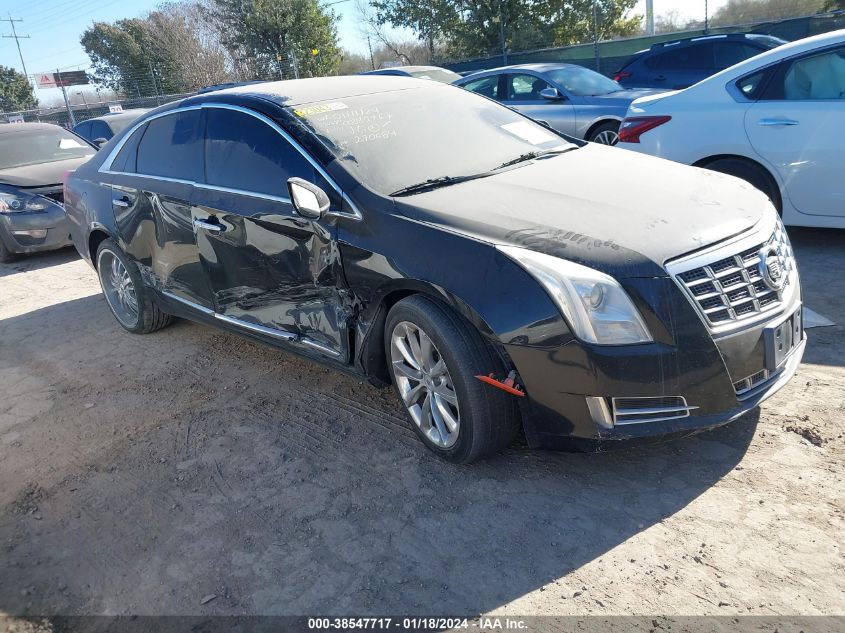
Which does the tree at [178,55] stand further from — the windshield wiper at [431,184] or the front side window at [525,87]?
the windshield wiper at [431,184]

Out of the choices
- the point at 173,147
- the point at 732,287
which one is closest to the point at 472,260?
the point at 732,287

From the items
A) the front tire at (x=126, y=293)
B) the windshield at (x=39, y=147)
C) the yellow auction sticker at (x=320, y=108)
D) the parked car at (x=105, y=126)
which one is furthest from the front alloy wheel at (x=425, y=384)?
the parked car at (x=105, y=126)

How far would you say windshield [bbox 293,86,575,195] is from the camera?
3705 millimetres

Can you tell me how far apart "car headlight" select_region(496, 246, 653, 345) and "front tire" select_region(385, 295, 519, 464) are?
394 millimetres

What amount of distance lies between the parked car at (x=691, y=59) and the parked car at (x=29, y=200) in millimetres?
9081

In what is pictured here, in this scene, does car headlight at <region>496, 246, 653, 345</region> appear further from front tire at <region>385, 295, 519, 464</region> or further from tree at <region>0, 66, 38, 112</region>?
tree at <region>0, 66, 38, 112</region>

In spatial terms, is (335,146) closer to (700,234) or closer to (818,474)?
(700,234)

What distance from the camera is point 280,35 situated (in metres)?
39.1

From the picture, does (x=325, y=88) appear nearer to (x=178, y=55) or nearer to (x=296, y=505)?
(x=296, y=505)

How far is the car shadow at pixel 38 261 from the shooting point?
8.69 m

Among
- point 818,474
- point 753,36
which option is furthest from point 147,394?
point 753,36

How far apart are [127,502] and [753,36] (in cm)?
1339

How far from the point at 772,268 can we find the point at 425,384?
159 cm

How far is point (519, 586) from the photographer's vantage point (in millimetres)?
2600
